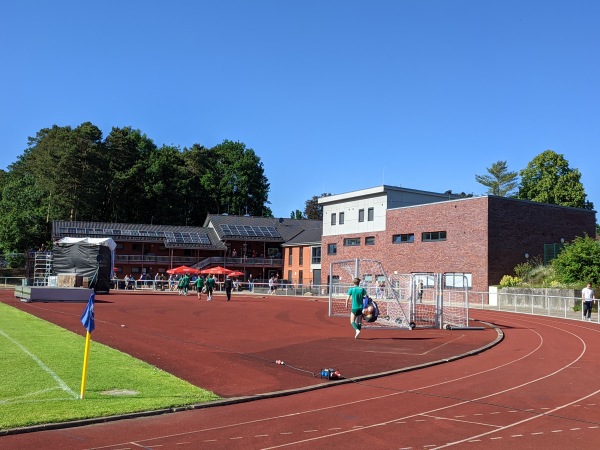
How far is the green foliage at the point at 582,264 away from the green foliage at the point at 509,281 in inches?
177

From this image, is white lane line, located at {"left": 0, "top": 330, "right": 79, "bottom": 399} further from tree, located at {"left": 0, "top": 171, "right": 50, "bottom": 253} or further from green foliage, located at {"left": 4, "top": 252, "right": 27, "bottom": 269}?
tree, located at {"left": 0, "top": 171, "right": 50, "bottom": 253}

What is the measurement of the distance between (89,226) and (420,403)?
64.3 metres

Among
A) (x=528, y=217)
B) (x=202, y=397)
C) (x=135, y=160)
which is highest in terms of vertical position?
(x=135, y=160)

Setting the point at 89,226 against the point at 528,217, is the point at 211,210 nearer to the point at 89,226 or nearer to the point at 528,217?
the point at 89,226

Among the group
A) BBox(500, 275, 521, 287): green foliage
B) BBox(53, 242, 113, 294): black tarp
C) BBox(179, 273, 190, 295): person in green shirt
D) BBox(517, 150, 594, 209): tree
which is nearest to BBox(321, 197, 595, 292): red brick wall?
BBox(500, 275, 521, 287): green foliage

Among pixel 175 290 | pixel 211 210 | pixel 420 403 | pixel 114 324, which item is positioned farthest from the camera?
pixel 211 210

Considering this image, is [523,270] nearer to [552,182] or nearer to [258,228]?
[552,182]

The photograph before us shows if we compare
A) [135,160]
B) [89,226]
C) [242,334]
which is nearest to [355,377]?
[242,334]

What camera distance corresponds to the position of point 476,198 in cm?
4453

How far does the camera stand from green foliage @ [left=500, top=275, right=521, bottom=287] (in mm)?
40938

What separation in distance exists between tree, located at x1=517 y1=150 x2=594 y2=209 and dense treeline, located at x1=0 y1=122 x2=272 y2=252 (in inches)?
1639

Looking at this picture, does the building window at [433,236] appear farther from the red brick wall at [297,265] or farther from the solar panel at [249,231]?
the solar panel at [249,231]

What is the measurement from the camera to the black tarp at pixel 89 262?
4453cm

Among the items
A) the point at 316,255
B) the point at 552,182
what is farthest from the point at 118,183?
the point at 552,182
